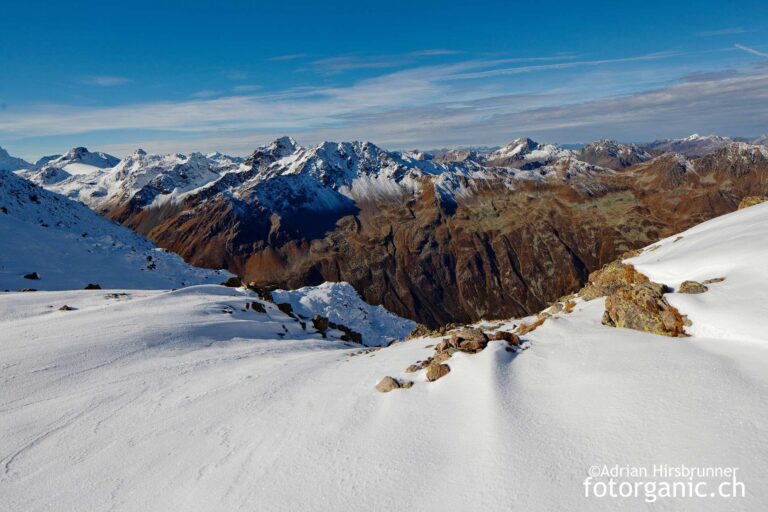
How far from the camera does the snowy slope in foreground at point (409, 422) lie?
8039 mm

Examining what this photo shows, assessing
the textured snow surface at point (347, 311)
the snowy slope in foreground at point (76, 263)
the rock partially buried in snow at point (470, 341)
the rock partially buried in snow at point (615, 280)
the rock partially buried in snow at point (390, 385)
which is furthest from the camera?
the textured snow surface at point (347, 311)

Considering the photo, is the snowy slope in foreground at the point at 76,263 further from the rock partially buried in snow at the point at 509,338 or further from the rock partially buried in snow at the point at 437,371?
the rock partially buried in snow at the point at 509,338

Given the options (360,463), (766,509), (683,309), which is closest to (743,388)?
(766,509)

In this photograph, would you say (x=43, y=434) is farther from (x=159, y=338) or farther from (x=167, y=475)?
(x=159, y=338)

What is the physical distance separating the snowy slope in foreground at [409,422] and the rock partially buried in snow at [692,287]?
368 millimetres

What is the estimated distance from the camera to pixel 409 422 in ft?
34.8

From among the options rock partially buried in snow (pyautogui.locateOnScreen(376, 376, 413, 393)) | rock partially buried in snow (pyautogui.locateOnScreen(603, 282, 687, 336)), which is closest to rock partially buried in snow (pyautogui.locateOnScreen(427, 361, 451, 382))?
rock partially buried in snow (pyautogui.locateOnScreen(376, 376, 413, 393))

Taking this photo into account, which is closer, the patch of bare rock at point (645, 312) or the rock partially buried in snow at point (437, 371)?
the rock partially buried in snow at point (437, 371)

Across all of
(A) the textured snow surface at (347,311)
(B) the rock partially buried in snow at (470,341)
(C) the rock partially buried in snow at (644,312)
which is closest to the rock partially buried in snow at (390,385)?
(B) the rock partially buried in snow at (470,341)

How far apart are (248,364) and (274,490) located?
10.2m

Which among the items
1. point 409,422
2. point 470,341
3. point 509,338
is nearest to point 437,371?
point 470,341

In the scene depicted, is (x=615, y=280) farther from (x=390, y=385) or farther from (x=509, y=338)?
(x=390, y=385)

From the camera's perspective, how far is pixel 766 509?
21.2 feet

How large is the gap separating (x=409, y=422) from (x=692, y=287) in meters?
11.4
